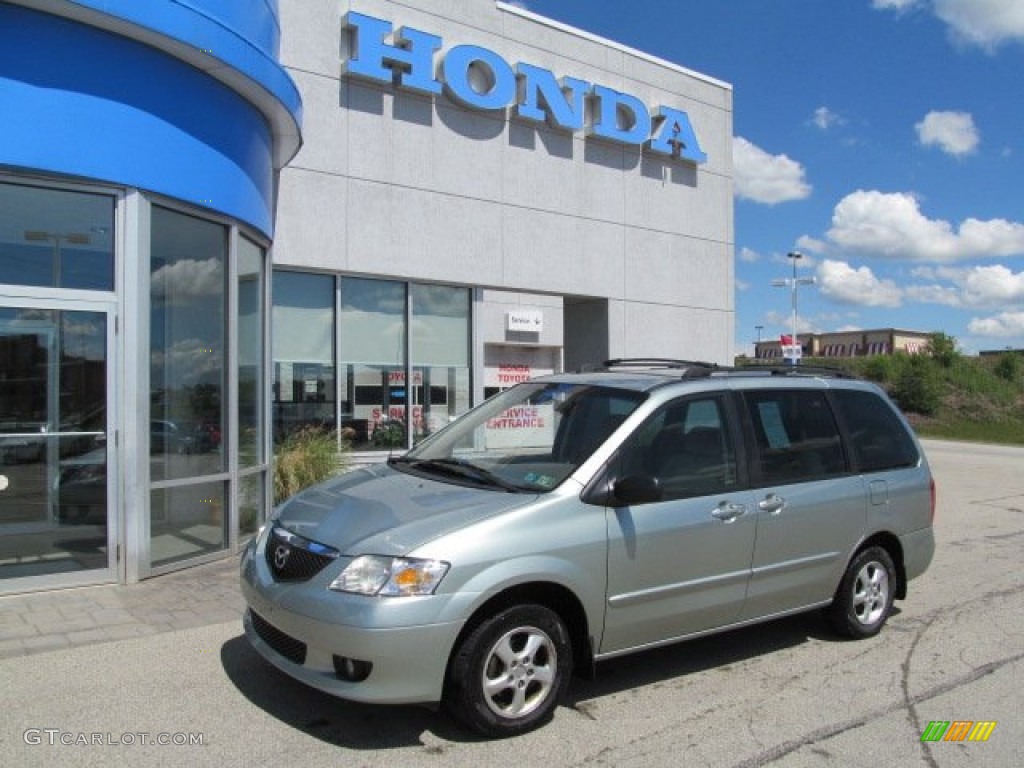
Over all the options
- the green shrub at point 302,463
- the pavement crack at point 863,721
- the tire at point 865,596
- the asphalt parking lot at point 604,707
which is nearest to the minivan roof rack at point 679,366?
the tire at point 865,596

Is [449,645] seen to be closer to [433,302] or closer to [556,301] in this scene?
[433,302]

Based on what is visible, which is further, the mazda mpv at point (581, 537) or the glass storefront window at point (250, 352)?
the glass storefront window at point (250, 352)

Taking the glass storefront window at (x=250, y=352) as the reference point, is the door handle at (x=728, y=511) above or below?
below

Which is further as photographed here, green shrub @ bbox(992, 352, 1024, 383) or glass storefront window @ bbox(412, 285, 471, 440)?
green shrub @ bbox(992, 352, 1024, 383)

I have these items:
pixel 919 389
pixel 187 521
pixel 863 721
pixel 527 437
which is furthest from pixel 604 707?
pixel 919 389

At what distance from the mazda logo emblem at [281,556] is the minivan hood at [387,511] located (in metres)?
0.10

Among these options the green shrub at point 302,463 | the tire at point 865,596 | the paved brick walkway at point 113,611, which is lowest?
the paved brick walkway at point 113,611

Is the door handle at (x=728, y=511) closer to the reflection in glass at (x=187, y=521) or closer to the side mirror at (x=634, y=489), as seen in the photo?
the side mirror at (x=634, y=489)

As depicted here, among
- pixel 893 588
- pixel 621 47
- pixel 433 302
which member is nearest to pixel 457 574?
pixel 893 588

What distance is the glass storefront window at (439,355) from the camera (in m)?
12.8

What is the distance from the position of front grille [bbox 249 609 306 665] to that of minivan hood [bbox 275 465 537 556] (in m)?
0.48

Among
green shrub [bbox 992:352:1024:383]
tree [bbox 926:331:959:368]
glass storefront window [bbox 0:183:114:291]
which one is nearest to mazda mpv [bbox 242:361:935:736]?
glass storefront window [bbox 0:183:114:291]

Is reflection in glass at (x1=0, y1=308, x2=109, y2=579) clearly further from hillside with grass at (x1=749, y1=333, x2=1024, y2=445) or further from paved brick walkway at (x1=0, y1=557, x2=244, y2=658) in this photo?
hillside with grass at (x1=749, y1=333, x2=1024, y2=445)

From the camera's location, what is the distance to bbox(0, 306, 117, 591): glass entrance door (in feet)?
22.2
